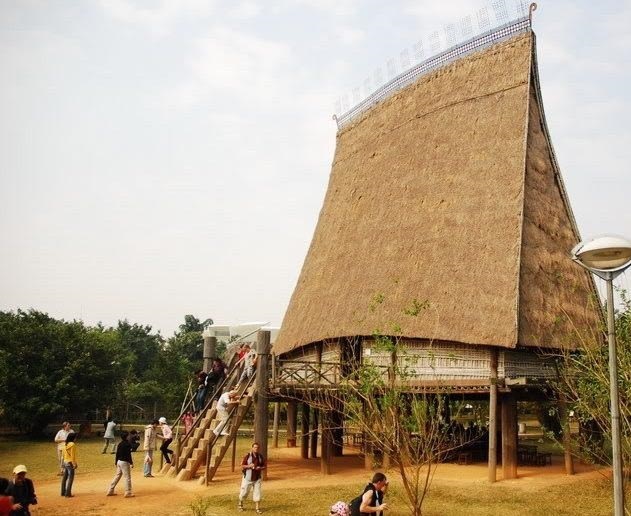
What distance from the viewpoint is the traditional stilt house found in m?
17.2

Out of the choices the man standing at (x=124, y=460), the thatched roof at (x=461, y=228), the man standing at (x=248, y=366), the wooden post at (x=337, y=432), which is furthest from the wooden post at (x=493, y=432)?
the man standing at (x=124, y=460)

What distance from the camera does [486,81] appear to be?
2086 centimetres

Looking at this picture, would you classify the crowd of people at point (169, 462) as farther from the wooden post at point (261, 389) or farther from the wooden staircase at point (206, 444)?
the wooden post at point (261, 389)

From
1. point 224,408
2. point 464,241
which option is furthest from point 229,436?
point 464,241

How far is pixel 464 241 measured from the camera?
18.8m

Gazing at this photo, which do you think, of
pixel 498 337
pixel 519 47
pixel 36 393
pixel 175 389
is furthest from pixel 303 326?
pixel 175 389

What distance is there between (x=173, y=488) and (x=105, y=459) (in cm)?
873

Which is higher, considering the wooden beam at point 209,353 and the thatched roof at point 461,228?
the thatched roof at point 461,228

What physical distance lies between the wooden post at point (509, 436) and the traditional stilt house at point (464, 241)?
0.04 m

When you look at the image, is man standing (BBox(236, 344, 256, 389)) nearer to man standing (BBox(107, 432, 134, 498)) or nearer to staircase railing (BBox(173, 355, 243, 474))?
staircase railing (BBox(173, 355, 243, 474))

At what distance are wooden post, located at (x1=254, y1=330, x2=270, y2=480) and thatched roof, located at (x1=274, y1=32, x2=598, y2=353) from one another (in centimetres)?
350

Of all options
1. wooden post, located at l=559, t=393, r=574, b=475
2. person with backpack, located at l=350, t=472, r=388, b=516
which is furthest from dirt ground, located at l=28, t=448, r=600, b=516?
person with backpack, located at l=350, t=472, r=388, b=516

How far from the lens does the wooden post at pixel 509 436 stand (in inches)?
655

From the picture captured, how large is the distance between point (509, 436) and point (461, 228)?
604cm
